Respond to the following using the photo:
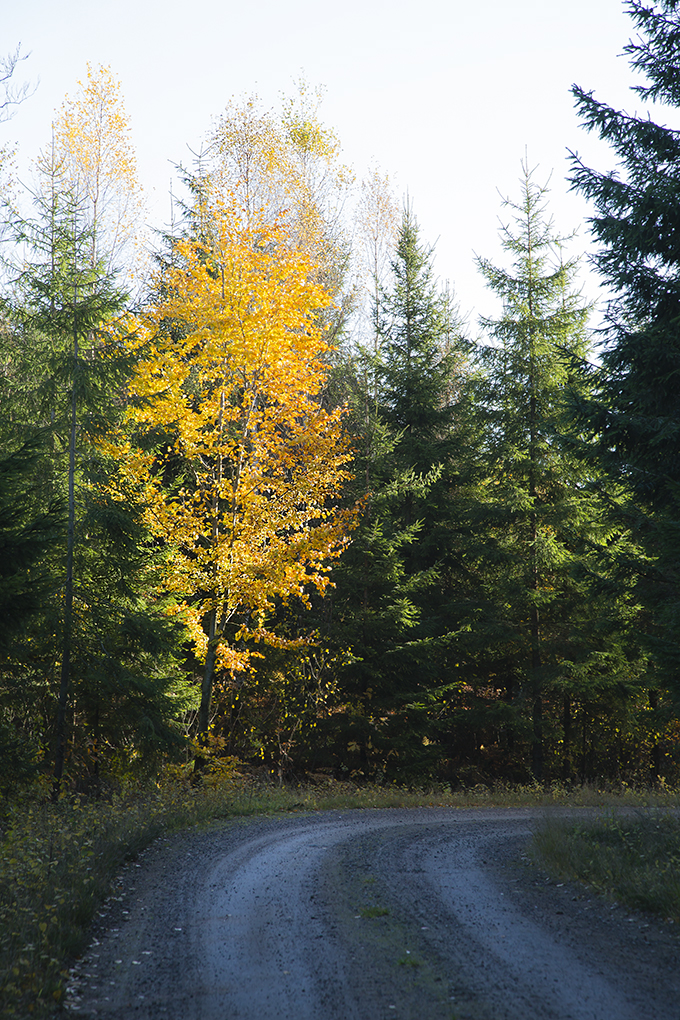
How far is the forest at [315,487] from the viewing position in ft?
37.3

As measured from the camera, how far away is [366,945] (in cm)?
600

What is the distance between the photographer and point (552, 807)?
1490cm

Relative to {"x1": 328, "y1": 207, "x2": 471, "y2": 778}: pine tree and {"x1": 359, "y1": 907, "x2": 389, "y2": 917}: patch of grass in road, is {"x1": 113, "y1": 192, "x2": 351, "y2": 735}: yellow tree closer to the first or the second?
{"x1": 328, "y1": 207, "x2": 471, "y2": 778}: pine tree

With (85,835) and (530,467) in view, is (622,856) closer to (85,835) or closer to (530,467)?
(85,835)

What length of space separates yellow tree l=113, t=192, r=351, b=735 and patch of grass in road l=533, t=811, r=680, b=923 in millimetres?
7729

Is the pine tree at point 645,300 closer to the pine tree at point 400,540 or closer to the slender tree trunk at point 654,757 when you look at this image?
the pine tree at point 400,540

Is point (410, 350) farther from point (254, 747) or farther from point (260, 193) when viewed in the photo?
point (254, 747)

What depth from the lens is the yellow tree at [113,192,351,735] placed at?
16422 millimetres

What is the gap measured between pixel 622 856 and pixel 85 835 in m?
6.84

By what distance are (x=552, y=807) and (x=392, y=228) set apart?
21700mm

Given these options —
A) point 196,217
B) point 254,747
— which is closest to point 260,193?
point 196,217

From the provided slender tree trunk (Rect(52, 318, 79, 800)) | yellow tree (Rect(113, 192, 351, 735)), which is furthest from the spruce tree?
yellow tree (Rect(113, 192, 351, 735))

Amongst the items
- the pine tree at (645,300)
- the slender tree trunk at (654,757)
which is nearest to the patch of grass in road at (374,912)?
the pine tree at (645,300)

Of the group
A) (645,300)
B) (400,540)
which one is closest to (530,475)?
(400,540)
